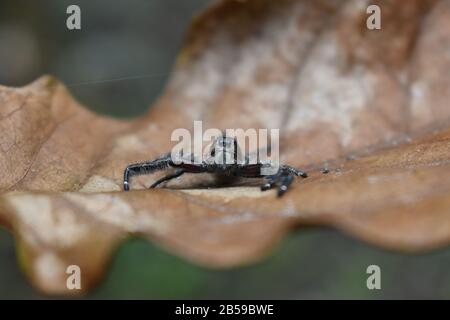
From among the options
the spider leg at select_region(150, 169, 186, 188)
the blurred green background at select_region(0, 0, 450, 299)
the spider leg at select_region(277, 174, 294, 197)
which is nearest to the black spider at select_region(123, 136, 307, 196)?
the spider leg at select_region(150, 169, 186, 188)

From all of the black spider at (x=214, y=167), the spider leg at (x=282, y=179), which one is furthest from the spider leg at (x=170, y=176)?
the spider leg at (x=282, y=179)

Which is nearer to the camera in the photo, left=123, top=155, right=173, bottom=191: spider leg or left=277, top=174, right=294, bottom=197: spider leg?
left=277, top=174, right=294, bottom=197: spider leg

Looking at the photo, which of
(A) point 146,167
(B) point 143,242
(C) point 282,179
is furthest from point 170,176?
(B) point 143,242

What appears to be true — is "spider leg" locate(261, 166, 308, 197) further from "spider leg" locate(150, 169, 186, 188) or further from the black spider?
"spider leg" locate(150, 169, 186, 188)

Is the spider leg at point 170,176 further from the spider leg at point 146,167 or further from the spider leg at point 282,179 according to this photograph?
the spider leg at point 282,179

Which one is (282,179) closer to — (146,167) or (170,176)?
(170,176)

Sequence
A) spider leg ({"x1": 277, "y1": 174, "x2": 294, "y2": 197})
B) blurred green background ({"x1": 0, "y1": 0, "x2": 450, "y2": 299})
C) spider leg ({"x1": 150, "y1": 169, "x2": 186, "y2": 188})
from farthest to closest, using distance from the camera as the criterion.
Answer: blurred green background ({"x1": 0, "y1": 0, "x2": 450, "y2": 299}) < spider leg ({"x1": 150, "y1": 169, "x2": 186, "y2": 188}) < spider leg ({"x1": 277, "y1": 174, "x2": 294, "y2": 197})

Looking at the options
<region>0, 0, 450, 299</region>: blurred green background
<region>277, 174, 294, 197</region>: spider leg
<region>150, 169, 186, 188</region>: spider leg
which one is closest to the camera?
<region>277, 174, 294, 197</region>: spider leg
